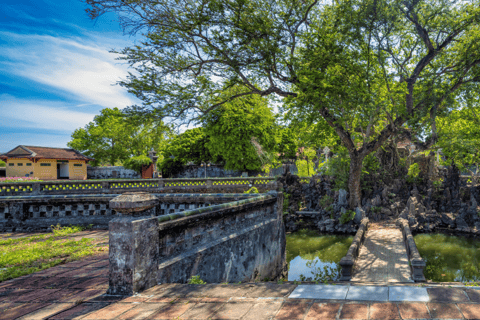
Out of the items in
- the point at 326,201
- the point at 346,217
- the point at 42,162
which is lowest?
the point at 346,217

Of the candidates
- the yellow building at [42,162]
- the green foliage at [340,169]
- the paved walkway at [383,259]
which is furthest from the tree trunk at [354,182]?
the yellow building at [42,162]

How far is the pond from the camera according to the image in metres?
9.83

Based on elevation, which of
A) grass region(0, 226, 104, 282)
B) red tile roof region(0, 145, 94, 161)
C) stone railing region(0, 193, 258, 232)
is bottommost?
grass region(0, 226, 104, 282)

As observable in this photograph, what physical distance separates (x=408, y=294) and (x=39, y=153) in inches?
1557

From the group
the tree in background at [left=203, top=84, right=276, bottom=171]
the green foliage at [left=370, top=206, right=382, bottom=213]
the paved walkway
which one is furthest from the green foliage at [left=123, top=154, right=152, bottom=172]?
the paved walkway

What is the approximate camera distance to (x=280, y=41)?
43.4 ft

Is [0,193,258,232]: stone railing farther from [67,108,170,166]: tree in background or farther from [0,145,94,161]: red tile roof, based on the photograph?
[67,108,170,166]: tree in background

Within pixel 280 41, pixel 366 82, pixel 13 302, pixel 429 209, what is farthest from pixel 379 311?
pixel 429 209

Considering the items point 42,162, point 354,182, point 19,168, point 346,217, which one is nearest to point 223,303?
point 346,217

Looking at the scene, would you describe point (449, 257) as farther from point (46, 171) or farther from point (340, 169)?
point (46, 171)

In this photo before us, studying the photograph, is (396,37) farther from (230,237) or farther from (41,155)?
(41,155)

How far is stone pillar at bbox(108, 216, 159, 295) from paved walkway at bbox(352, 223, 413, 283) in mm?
5484

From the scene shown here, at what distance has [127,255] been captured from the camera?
3.61 metres

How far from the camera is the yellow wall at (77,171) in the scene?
120ft
